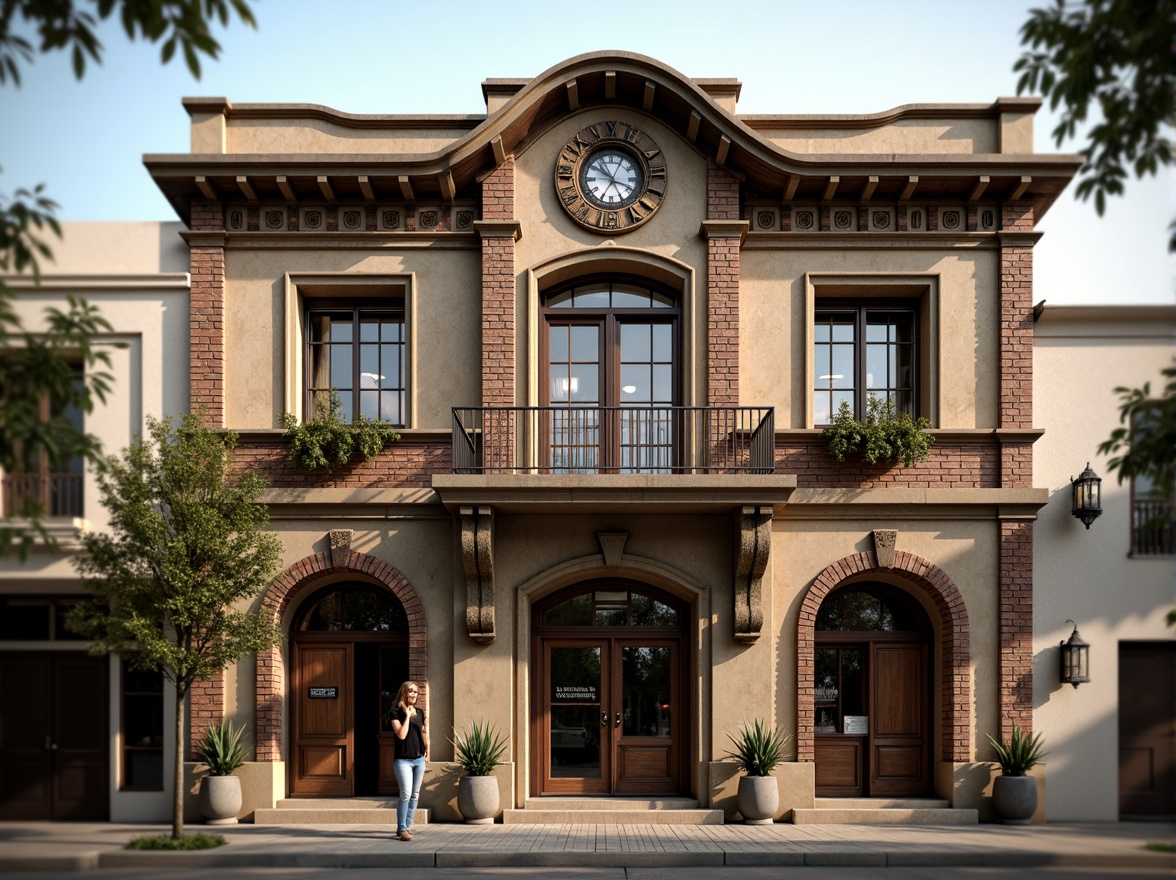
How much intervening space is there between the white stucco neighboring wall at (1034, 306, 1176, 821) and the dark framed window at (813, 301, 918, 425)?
1769 mm

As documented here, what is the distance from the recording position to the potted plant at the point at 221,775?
13.5 meters

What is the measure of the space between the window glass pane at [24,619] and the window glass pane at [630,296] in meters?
8.90

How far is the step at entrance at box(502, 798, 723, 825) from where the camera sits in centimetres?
1377

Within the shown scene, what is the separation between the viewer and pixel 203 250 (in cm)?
1479

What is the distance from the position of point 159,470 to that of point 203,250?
371cm

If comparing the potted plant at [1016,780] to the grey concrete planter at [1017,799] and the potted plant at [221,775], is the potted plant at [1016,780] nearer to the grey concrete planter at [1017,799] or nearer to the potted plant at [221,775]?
the grey concrete planter at [1017,799]

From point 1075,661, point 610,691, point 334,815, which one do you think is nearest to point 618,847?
point 610,691

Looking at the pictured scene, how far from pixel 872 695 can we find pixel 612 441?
16.7ft

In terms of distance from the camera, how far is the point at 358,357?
604 inches

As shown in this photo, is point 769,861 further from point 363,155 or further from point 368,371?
point 363,155

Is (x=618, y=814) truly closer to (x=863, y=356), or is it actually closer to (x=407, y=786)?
(x=407, y=786)

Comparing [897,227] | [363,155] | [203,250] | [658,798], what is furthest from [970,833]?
[203,250]

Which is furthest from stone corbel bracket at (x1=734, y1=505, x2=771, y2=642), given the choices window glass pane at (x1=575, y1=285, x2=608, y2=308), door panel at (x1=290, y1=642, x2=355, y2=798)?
door panel at (x1=290, y1=642, x2=355, y2=798)

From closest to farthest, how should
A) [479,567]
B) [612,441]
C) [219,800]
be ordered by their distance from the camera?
[219,800]
[479,567]
[612,441]
